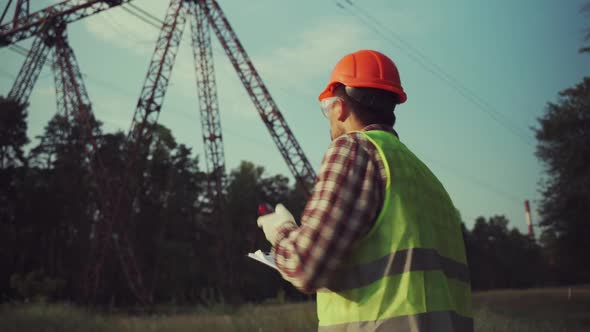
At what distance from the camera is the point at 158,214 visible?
147 ft

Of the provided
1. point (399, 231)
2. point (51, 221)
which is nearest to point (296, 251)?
point (399, 231)

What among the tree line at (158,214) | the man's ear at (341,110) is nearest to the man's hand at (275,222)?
the man's ear at (341,110)

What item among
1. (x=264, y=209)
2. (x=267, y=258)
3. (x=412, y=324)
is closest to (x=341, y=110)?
(x=264, y=209)

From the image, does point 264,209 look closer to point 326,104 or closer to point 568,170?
point 326,104

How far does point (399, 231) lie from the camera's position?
1.39 m

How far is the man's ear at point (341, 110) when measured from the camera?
1.69 metres

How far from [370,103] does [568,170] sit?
984 inches

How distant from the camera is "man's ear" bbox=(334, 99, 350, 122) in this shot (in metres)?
1.69

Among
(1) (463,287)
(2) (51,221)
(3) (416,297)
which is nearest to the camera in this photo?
(3) (416,297)

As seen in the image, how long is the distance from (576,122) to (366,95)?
2605 centimetres

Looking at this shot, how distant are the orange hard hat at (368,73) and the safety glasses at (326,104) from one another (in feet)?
A: 0.18

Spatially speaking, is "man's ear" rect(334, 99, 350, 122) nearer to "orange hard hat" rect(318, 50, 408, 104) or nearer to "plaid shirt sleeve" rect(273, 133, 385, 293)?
"orange hard hat" rect(318, 50, 408, 104)

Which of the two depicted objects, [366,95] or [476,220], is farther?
[476,220]

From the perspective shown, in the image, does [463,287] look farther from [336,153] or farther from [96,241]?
[96,241]
